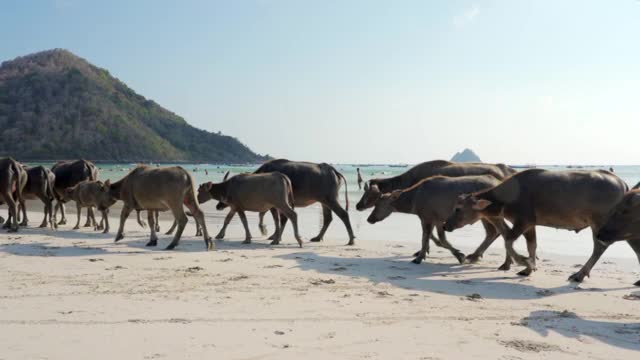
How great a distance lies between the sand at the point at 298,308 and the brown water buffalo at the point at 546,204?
793 millimetres

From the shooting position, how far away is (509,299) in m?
8.30

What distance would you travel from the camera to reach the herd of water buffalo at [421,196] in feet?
33.2

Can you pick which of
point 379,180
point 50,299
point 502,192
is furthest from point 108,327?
point 379,180

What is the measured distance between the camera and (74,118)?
128250 millimetres

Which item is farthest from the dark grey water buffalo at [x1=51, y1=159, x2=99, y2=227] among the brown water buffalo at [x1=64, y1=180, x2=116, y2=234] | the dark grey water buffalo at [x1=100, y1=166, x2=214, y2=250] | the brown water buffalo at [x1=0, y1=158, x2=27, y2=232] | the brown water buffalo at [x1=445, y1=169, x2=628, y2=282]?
the brown water buffalo at [x1=445, y1=169, x2=628, y2=282]

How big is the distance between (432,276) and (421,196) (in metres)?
2.58

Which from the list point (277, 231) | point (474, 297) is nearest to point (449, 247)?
point (474, 297)

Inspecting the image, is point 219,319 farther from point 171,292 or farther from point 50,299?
point 50,299

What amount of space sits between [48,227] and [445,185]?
490 inches

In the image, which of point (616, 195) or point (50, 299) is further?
point (616, 195)

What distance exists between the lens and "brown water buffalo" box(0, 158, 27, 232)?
1577 centimetres

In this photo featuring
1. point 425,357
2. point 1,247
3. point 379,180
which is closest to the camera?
point 425,357

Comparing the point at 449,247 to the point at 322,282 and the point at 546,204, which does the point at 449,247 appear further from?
the point at 322,282

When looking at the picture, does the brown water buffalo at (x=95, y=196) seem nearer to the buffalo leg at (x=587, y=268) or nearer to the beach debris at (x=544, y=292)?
the beach debris at (x=544, y=292)
